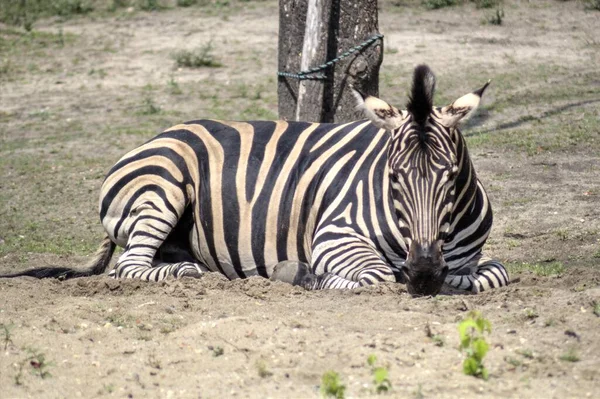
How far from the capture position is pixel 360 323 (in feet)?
16.8

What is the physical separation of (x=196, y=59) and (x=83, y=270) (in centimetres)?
786

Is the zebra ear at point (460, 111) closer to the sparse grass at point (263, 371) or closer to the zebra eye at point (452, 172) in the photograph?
the zebra eye at point (452, 172)

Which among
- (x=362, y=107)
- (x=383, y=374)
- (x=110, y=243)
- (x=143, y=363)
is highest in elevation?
(x=362, y=107)

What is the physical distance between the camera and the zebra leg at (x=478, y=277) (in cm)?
639

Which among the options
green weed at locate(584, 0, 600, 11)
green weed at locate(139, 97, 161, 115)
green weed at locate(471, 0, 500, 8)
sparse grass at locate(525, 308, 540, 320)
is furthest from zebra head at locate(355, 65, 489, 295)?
green weed at locate(471, 0, 500, 8)

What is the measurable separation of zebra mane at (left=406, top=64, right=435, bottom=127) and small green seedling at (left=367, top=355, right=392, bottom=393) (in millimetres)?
2085

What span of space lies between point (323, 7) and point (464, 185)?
9.72 feet

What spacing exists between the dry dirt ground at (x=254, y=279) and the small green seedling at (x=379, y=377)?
6cm

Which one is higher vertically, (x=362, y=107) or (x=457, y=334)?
(x=362, y=107)

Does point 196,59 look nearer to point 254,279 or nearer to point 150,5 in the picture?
point 150,5

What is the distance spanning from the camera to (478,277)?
254 inches

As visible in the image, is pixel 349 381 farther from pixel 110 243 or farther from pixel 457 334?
pixel 110 243

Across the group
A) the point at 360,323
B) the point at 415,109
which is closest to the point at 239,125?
the point at 415,109

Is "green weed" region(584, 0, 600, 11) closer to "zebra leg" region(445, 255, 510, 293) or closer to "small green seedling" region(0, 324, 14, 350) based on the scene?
"zebra leg" region(445, 255, 510, 293)
